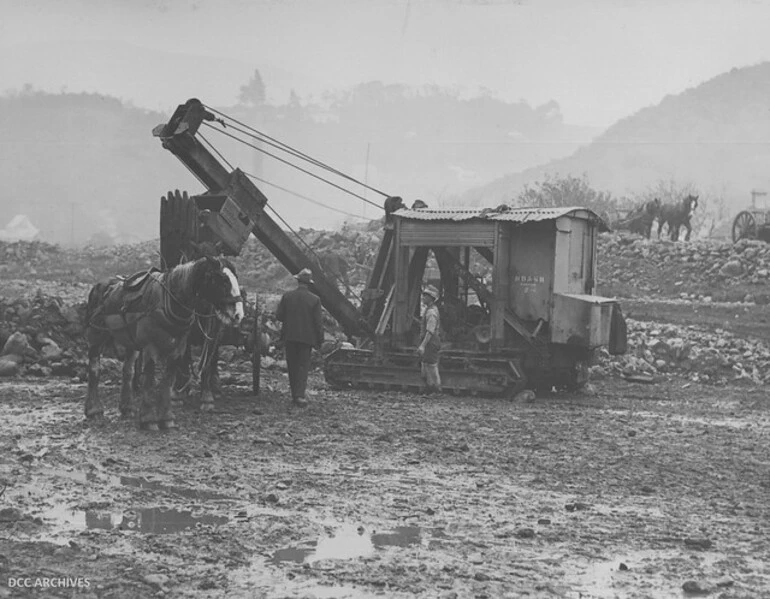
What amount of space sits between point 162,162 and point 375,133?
119 feet

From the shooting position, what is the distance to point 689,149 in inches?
5133

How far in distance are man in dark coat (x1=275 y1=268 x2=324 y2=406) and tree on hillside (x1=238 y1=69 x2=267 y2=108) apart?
98656 millimetres

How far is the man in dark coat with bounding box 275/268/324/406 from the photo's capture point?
48.6ft

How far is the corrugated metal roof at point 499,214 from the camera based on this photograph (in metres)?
16.8

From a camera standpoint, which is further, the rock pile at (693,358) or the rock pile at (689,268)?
the rock pile at (689,268)

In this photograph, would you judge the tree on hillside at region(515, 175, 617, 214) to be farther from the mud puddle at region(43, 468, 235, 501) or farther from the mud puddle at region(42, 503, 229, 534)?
the mud puddle at region(42, 503, 229, 534)

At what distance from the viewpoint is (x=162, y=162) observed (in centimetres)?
10862

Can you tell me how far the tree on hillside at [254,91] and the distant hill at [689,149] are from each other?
2240 centimetres

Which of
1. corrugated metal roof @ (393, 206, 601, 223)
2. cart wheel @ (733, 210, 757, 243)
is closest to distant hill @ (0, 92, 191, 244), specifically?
cart wheel @ (733, 210, 757, 243)

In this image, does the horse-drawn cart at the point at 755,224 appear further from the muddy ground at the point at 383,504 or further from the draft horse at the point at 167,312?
the draft horse at the point at 167,312

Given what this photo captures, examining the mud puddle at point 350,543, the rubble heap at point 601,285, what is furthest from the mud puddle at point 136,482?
the rubble heap at point 601,285

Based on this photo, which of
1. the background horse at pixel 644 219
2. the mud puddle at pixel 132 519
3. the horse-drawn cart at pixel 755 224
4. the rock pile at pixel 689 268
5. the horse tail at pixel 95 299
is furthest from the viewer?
the background horse at pixel 644 219

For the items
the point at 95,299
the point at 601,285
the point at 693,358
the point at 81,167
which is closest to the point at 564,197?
the point at 601,285

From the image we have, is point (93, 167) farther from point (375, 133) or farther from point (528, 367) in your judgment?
point (528, 367)
